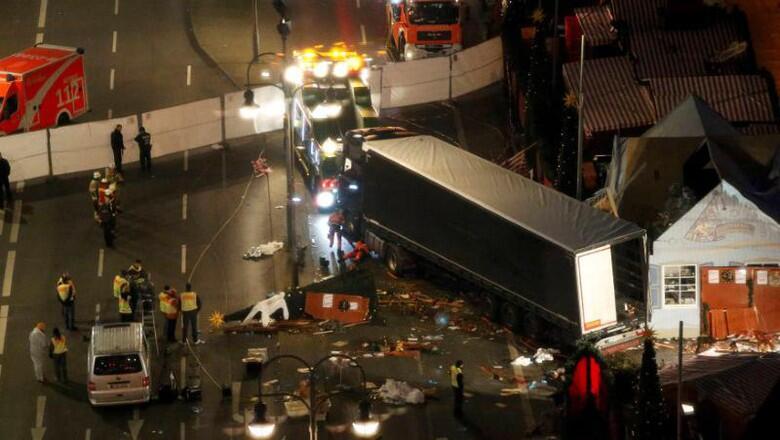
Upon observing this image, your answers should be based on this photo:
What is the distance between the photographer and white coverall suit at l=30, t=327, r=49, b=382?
4544 centimetres

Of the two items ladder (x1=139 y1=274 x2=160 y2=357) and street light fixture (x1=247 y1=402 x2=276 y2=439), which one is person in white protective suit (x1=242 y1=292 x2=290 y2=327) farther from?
street light fixture (x1=247 y1=402 x2=276 y2=439)

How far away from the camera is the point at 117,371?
4394 cm

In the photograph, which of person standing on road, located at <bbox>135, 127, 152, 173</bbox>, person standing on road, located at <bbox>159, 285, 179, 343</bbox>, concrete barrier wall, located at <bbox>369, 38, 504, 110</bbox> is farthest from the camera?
concrete barrier wall, located at <bbox>369, 38, 504, 110</bbox>

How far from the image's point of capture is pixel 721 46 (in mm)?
58969

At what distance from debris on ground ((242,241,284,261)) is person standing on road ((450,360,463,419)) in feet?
32.4

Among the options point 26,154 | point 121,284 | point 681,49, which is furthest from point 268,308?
point 681,49

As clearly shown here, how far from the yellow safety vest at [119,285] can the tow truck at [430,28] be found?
17.8 meters

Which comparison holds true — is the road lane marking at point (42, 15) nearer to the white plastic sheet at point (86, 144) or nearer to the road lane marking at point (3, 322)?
the white plastic sheet at point (86, 144)

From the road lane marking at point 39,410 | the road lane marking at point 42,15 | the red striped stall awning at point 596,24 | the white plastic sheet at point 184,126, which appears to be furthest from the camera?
the road lane marking at point 42,15

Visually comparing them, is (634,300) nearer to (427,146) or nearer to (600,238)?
(600,238)

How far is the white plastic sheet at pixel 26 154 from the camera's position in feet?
182

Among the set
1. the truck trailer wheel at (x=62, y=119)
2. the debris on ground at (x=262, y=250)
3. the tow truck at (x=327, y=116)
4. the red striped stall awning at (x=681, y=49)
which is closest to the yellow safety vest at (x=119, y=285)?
the debris on ground at (x=262, y=250)

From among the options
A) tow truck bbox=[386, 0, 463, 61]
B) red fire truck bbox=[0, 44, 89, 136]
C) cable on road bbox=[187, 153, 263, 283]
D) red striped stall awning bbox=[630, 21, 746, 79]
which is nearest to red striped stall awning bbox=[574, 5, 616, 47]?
red striped stall awning bbox=[630, 21, 746, 79]

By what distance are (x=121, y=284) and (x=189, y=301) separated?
6.71 ft
